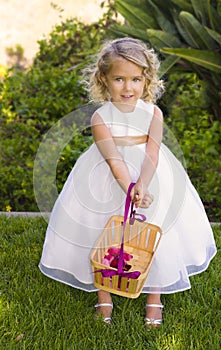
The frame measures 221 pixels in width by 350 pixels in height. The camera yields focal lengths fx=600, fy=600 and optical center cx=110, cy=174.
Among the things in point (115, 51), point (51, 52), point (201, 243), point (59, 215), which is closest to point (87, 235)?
point (59, 215)

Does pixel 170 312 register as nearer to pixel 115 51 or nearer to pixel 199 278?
pixel 199 278

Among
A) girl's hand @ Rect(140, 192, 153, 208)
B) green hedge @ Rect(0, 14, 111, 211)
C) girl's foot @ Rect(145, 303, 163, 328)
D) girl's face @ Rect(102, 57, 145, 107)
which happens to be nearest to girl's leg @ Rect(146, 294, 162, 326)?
girl's foot @ Rect(145, 303, 163, 328)

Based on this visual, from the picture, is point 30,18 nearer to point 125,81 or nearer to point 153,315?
point 125,81

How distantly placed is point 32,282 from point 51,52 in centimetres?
372

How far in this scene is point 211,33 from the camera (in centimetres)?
420

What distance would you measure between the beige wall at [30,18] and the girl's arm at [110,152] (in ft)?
14.2

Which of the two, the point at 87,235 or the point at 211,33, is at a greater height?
the point at 211,33

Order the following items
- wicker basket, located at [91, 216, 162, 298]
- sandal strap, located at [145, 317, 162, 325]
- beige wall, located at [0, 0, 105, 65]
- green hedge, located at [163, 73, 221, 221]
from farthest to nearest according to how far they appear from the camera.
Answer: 1. beige wall, located at [0, 0, 105, 65]
2. green hedge, located at [163, 73, 221, 221]
3. sandal strap, located at [145, 317, 162, 325]
4. wicker basket, located at [91, 216, 162, 298]

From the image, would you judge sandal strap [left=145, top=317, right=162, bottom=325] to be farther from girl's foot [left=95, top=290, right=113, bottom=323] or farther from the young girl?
girl's foot [left=95, top=290, right=113, bottom=323]

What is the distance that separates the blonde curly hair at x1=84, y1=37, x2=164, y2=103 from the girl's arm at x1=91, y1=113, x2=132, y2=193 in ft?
0.55

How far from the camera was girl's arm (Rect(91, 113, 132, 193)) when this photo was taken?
94.9 inches

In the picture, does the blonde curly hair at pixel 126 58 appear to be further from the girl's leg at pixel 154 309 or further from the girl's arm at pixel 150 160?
the girl's leg at pixel 154 309

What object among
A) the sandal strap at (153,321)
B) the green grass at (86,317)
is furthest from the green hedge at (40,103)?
the sandal strap at (153,321)

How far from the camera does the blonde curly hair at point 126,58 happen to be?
2.45m
